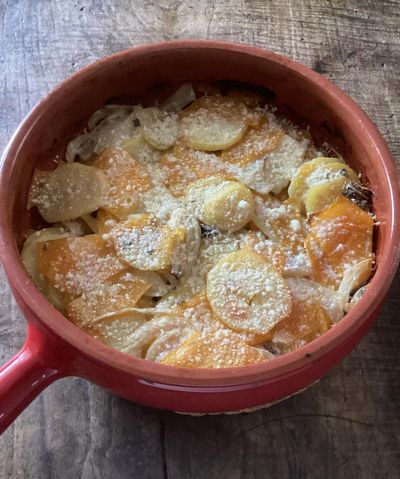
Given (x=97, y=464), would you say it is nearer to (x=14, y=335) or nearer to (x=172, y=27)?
(x=14, y=335)

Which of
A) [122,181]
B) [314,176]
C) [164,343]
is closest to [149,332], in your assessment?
[164,343]

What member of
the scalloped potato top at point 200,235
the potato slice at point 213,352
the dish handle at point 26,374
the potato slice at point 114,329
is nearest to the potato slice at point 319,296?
the scalloped potato top at point 200,235

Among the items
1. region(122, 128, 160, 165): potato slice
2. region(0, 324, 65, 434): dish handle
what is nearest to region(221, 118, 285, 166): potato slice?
region(122, 128, 160, 165): potato slice

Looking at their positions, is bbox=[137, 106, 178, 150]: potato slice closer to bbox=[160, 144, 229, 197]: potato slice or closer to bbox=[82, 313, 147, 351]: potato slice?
bbox=[160, 144, 229, 197]: potato slice

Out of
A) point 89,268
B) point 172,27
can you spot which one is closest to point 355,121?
point 89,268

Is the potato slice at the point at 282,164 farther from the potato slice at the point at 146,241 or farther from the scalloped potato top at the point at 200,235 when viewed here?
Result: the potato slice at the point at 146,241

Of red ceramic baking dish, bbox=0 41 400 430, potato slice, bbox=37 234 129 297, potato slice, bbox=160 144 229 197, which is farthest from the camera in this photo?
potato slice, bbox=160 144 229 197
